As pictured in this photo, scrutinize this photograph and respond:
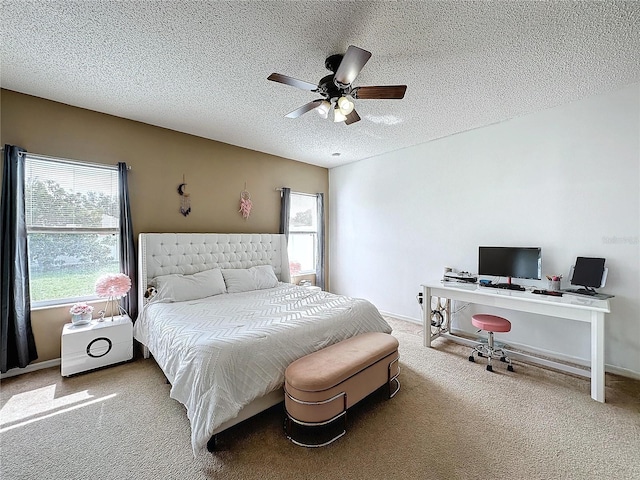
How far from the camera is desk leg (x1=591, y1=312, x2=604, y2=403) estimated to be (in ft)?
7.38

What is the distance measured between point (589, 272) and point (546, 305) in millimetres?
638

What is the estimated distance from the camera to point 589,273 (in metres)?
2.68

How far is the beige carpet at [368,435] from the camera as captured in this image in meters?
1.62

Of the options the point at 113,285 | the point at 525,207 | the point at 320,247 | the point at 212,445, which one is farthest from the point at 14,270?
the point at 525,207

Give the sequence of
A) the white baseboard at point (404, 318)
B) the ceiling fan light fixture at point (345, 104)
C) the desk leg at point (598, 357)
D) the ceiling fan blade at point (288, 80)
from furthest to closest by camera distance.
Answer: the white baseboard at point (404, 318) → the desk leg at point (598, 357) → the ceiling fan light fixture at point (345, 104) → the ceiling fan blade at point (288, 80)

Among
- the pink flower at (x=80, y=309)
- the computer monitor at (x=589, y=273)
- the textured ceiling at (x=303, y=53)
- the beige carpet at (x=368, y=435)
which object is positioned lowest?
the beige carpet at (x=368, y=435)

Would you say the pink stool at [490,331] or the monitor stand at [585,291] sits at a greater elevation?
the monitor stand at [585,291]

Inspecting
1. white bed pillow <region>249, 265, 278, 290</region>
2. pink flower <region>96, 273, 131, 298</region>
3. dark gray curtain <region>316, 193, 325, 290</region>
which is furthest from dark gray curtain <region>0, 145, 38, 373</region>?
dark gray curtain <region>316, 193, 325, 290</region>

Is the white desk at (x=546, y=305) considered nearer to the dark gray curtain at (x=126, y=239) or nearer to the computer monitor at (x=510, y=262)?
the computer monitor at (x=510, y=262)

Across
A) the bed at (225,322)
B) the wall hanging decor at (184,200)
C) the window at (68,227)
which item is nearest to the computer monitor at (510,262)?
the bed at (225,322)

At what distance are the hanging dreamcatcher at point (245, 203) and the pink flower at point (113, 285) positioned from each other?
1856 mm

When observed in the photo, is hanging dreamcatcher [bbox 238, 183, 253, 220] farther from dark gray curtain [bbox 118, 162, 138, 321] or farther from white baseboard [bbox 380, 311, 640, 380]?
white baseboard [bbox 380, 311, 640, 380]

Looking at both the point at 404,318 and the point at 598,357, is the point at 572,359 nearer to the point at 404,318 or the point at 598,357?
the point at 598,357

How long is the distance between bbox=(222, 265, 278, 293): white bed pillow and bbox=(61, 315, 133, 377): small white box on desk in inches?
46.6
